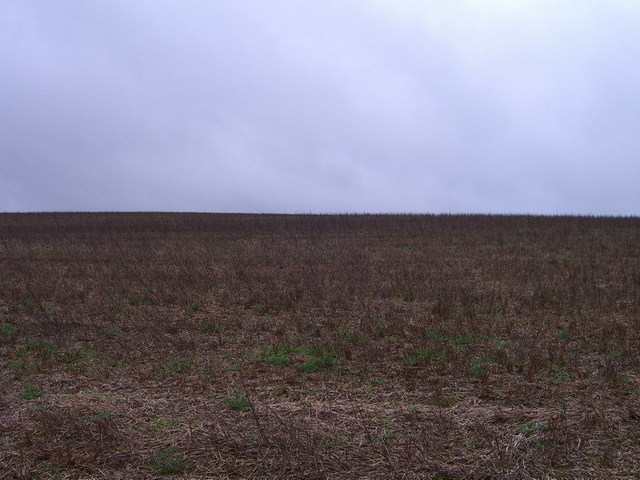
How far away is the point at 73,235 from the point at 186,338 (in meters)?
22.6

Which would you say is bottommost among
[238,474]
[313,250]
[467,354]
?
[238,474]

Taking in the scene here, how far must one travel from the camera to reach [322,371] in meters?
6.90

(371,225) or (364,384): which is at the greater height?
(371,225)

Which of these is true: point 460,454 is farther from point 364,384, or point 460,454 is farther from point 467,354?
point 467,354

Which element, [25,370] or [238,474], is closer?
[238,474]

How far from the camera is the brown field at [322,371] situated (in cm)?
450

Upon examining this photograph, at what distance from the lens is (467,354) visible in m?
7.35

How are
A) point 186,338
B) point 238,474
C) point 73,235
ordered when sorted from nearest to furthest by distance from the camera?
point 238,474, point 186,338, point 73,235

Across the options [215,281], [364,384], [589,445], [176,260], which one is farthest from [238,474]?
[176,260]

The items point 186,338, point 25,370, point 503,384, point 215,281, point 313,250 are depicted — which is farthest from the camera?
point 313,250

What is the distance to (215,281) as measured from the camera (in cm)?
1355

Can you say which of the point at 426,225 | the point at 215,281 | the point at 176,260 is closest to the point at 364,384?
the point at 215,281

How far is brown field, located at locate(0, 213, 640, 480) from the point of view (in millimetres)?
4504

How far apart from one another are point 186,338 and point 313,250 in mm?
11482
